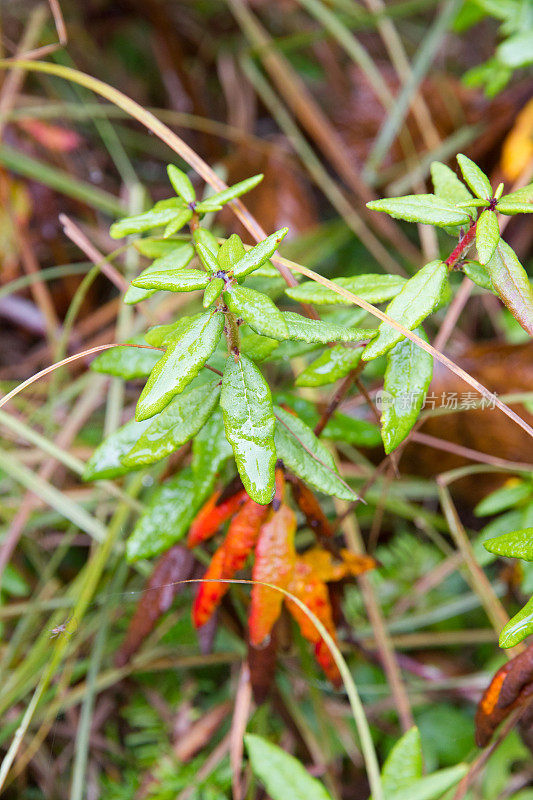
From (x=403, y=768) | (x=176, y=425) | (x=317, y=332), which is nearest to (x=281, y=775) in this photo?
(x=403, y=768)

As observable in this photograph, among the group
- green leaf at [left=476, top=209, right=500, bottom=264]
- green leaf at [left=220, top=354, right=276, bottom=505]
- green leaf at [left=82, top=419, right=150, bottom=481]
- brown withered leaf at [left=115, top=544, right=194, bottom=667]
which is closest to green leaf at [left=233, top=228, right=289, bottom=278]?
green leaf at [left=220, top=354, right=276, bottom=505]

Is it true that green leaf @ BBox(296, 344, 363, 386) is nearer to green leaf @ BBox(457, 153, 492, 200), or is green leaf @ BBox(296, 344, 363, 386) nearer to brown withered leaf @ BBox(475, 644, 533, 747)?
green leaf @ BBox(457, 153, 492, 200)

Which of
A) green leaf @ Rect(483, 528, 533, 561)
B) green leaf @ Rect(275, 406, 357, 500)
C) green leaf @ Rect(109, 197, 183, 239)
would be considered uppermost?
green leaf @ Rect(109, 197, 183, 239)

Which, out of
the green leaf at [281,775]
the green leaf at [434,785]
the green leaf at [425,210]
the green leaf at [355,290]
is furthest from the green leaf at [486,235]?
the green leaf at [281,775]

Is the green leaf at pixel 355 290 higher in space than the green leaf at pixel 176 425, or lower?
higher

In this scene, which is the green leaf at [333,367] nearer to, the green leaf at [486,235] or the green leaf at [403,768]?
the green leaf at [486,235]

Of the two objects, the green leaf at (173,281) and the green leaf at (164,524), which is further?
the green leaf at (164,524)
